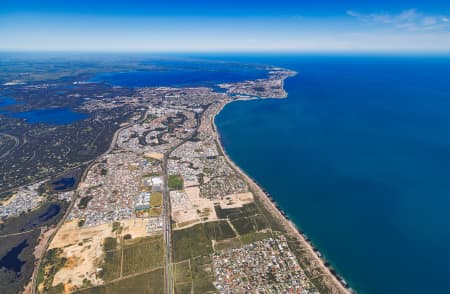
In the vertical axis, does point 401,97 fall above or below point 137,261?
above

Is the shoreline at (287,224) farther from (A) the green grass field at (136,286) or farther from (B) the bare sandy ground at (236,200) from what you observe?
(A) the green grass field at (136,286)

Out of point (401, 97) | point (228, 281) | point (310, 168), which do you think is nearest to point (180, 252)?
point (228, 281)

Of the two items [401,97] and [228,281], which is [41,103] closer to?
[228,281]

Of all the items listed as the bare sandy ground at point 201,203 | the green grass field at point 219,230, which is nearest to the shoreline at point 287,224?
the green grass field at point 219,230

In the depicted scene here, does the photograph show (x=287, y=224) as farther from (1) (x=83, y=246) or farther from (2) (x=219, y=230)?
(1) (x=83, y=246)

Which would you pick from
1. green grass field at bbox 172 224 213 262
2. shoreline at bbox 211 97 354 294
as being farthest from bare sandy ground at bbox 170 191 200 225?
shoreline at bbox 211 97 354 294
